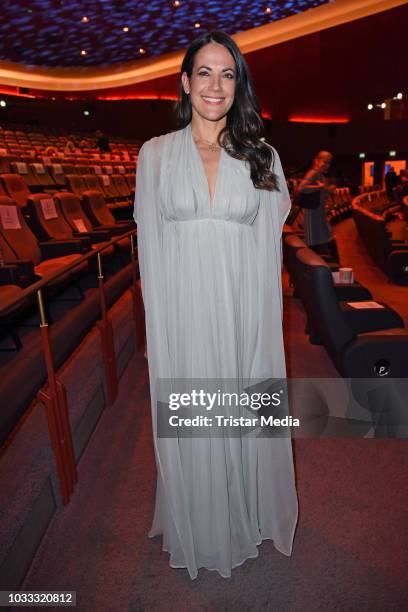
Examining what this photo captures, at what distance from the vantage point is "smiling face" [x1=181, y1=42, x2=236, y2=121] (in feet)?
3.74

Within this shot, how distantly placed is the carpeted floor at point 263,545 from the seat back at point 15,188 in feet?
9.65

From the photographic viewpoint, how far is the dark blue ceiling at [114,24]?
12.3 metres

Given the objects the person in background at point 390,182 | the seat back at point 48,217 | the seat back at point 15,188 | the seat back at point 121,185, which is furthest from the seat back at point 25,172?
the person in background at point 390,182

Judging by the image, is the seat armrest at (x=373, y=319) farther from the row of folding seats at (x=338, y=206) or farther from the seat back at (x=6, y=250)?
the row of folding seats at (x=338, y=206)

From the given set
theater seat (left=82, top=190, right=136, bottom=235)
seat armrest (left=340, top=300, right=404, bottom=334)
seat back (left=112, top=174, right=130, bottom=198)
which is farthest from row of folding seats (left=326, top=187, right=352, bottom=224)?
seat armrest (left=340, top=300, right=404, bottom=334)

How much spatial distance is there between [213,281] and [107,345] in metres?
1.31

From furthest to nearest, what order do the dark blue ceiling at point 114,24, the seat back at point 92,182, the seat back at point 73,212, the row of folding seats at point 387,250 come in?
the dark blue ceiling at point 114,24 < the seat back at point 92,182 < the row of folding seats at point 387,250 < the seat back at point 73,212

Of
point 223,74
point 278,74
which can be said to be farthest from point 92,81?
point 223,74

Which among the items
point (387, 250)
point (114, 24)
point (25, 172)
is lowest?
point (387, 250)

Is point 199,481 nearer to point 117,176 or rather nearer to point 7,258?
point 7,258

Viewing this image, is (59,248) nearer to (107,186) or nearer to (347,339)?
(347,339)

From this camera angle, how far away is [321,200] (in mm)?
4379

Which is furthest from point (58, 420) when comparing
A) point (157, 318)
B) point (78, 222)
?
point (78, 222)

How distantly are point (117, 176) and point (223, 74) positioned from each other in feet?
21.8
